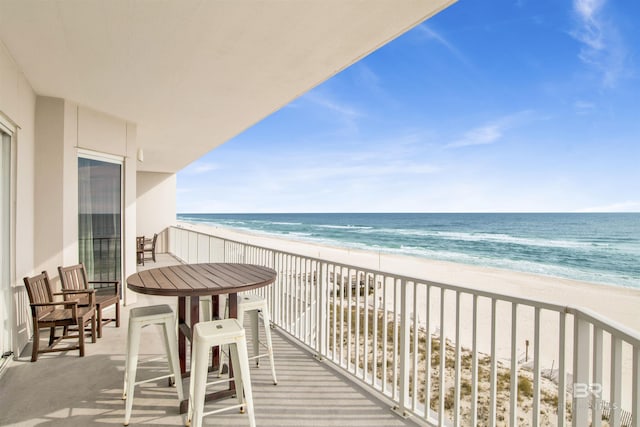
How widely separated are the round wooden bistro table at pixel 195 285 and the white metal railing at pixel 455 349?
76 centimetres

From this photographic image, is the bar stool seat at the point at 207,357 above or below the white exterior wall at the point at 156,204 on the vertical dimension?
below

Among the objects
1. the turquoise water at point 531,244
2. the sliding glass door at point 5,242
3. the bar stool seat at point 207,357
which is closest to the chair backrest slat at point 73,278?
the sliding glass door at point 5,242

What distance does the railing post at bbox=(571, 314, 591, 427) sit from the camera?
1304 millimetres

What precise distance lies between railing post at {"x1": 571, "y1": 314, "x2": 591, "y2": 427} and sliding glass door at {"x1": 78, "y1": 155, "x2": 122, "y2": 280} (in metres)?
4.91

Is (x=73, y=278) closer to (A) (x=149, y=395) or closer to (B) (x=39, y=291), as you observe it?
(B) (x=39, y=291)

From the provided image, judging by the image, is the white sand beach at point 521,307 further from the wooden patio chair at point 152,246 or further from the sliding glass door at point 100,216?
the sliding glass door at point 100,216

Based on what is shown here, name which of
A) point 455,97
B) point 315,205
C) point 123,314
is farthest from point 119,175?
point 315,205

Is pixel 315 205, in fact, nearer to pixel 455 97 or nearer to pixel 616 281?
pixel 455 97

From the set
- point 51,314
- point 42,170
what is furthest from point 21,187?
point 51,314

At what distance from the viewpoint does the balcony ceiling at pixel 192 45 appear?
2.13 meters

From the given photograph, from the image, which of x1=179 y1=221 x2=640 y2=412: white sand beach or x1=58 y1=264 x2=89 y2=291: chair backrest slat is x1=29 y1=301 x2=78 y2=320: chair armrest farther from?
x1=179 y1=221 x2=640 y2=412: white sand beach

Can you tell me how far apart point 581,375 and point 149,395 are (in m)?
2.54

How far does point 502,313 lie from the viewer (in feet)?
29.1

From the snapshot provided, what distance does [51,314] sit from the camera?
311 cm
